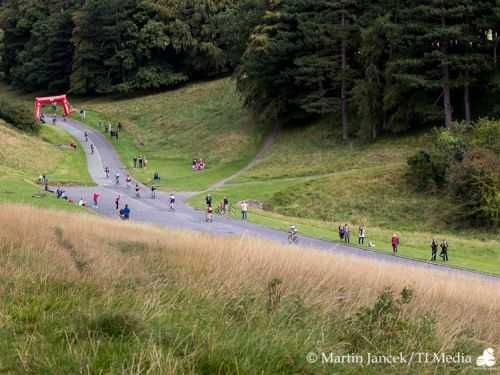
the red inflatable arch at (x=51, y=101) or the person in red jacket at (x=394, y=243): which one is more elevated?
the red inflatable arch at (x=51, y=101)

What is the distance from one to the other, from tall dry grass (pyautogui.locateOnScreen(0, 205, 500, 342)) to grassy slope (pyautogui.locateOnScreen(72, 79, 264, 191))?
34.2m

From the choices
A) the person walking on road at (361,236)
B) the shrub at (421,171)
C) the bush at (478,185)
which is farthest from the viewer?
the shrub at (421,171)

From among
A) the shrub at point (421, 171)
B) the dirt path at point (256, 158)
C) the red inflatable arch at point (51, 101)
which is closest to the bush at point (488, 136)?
the shrub at point (421, 171)

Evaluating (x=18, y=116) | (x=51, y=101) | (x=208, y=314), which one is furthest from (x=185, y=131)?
(x=208, y=314)

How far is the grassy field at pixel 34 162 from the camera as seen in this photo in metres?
36.7

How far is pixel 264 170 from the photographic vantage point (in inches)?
1789

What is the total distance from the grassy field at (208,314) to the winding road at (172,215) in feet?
32.8

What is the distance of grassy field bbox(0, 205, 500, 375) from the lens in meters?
3.89

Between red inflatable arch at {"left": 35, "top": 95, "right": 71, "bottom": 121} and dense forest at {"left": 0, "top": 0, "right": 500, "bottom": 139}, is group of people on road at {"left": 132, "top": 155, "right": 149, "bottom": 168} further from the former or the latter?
red inflatable arch at {"left": 35, "top": 95, "right": 71, "bottom": 121}

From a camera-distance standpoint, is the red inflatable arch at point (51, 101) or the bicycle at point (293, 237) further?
the red inflatable arch at point (51, 101)

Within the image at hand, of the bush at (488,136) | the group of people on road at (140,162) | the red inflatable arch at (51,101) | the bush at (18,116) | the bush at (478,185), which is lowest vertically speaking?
the bush at (478,185)

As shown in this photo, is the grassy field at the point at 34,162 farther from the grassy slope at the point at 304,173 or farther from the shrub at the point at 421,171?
the shrub at the point at 421,171

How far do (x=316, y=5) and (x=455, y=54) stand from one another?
15294mm

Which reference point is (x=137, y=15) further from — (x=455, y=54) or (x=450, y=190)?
(x=450, y=190)
